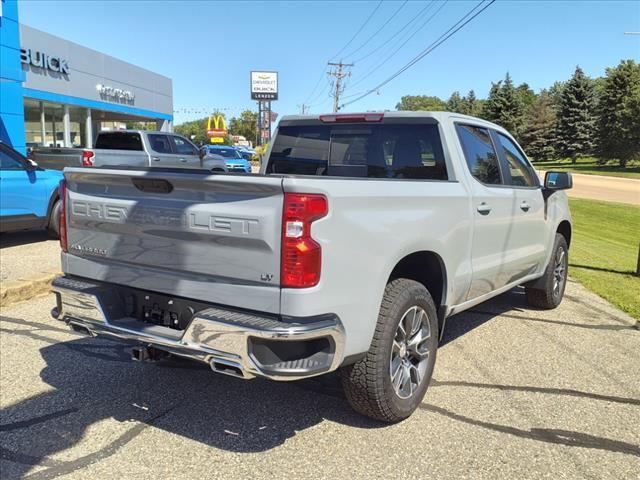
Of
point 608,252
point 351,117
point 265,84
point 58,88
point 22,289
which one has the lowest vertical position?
point 608,252

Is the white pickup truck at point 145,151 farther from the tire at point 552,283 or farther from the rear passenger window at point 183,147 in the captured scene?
the tire at point 552,283

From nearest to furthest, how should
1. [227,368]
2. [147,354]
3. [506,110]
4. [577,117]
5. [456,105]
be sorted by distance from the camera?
[227,368] < [147,354] < [577,117] < [506,110] < [456,105]

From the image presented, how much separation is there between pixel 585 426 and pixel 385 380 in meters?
1.41

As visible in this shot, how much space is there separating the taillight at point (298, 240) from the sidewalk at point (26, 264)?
4403 mm

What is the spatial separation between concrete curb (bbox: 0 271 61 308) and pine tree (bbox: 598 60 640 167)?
190 ft

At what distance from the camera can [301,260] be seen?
108 inches

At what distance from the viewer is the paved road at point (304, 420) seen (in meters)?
3.06

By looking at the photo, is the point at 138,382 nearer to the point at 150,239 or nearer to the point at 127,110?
the point at 150,239

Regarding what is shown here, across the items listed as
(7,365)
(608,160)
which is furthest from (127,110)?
(608,160)

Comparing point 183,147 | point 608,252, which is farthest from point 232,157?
point 608,252

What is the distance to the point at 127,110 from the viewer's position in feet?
102

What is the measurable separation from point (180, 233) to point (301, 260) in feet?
2.59

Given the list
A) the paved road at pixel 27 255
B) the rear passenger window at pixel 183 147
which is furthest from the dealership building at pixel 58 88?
the paved road at pixel 27 255

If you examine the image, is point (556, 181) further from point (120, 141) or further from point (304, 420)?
point (120, 141)
